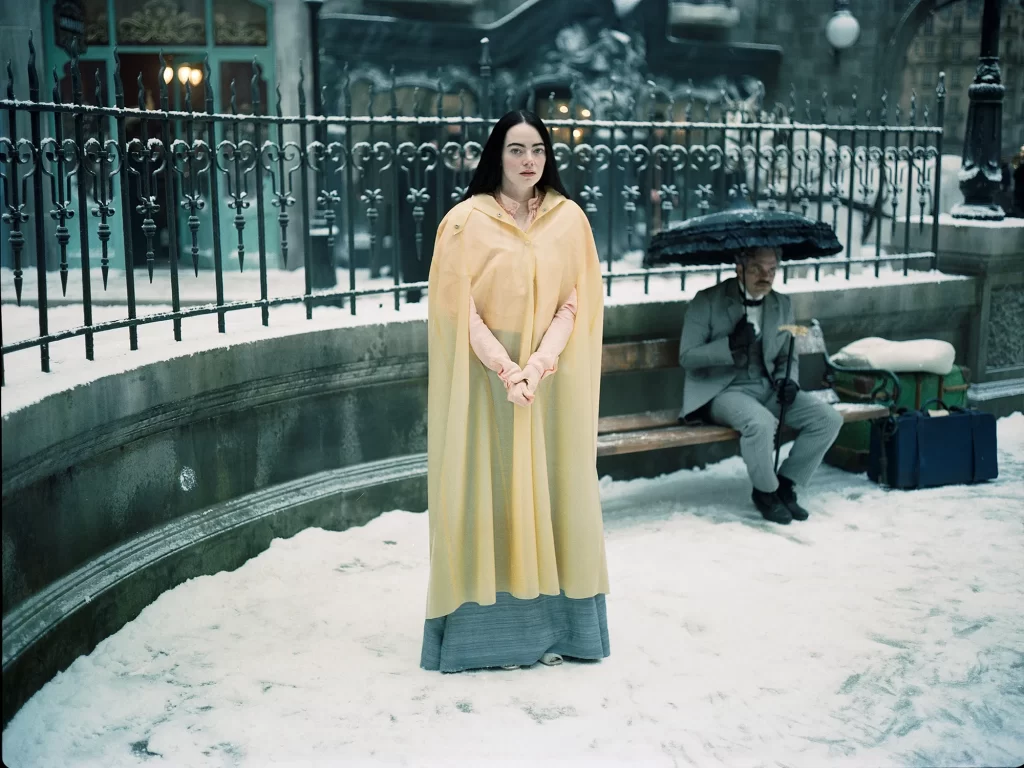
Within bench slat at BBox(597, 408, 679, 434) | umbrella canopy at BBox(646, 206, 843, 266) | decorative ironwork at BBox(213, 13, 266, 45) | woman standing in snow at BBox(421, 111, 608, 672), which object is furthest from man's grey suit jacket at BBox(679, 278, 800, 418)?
decorative ironwork at BBox(213, 13, 266, 45)

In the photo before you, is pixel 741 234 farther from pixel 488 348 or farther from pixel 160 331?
pixel 160 331

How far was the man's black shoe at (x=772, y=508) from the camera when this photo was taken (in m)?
5.95

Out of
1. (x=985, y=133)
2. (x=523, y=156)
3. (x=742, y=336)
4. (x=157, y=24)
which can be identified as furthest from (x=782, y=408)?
(x=157, y=24)

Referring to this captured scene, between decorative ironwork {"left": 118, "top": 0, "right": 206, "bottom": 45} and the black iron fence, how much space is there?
0.42 m

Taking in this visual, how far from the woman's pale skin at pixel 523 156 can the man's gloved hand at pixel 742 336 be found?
96.1 inches

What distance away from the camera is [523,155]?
154 inches

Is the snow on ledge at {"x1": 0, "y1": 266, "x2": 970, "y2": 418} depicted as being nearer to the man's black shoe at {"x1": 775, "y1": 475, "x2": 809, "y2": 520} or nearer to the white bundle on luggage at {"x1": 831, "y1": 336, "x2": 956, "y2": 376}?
the white bundle on luggage at {"x1": 831, "y1": 336, "x2": 956, "y2": 376}

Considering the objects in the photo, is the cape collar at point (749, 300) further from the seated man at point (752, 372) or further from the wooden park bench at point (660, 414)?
the wooden park bench at point (660, 414)

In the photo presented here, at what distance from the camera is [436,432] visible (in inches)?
159

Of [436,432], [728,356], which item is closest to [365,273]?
[728,356]

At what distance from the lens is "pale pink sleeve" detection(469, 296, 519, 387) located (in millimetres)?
3883

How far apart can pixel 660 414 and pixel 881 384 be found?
142cm

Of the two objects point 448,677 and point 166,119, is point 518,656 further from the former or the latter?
point 166,119

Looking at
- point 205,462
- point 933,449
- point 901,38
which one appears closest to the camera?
point 205,462
